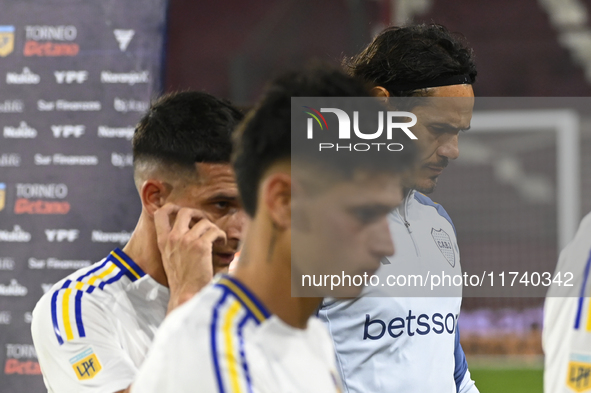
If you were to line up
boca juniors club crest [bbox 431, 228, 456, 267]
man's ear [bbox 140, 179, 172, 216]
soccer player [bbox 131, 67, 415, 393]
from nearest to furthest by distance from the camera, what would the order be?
soccer player [bbox 131, 67, 415, 393], man's ear [bbox 140, 179, 172, 216], boca juniors club crest [bbox 431, 228, 456, 267]

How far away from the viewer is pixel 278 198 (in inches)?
37.8

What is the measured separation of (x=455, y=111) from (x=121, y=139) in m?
1.53

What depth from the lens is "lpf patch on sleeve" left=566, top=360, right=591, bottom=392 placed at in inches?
43.3

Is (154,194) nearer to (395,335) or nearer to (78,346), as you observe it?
(78,346)

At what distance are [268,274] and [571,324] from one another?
1.88 ft

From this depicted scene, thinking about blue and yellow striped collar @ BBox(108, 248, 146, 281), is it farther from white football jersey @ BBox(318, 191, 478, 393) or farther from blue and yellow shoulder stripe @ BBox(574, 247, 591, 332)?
blue and yellow shoulder stripe @ BBox(574, 247, 591, 332)

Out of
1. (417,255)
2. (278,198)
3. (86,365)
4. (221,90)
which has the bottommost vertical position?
(86,365)

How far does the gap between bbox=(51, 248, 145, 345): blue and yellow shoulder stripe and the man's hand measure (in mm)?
130

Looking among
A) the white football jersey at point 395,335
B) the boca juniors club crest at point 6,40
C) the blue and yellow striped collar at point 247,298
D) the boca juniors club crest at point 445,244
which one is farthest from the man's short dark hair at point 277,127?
the boca juniors club crest at point 6,40

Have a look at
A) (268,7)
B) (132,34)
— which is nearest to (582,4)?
(268,7)

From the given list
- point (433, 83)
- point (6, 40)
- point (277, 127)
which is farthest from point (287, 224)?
point (6, 40)

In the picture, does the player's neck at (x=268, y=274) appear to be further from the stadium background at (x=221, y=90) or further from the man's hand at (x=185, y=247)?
the man's hand at (x=185, y=247)

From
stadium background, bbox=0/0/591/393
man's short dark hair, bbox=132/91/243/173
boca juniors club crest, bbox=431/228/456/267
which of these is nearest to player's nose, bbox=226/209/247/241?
man's short dark hair, bbox=132/91/243/173

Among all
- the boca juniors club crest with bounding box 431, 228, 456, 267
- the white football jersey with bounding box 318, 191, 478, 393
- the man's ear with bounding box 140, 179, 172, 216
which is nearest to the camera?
the white football jersey with bounding box 318, 191, 478, 393
